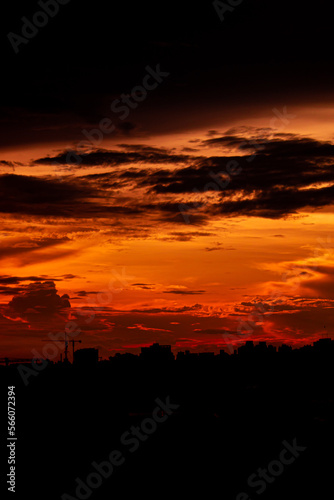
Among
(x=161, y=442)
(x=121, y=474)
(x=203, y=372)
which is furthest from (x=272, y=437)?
(x=203, y=372)

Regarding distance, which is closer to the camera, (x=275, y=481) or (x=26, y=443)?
(x=275, y=481)

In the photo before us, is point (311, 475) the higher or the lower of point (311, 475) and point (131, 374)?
the lower

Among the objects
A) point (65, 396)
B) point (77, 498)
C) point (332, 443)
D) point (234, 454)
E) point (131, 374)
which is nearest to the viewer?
point (77, 498)

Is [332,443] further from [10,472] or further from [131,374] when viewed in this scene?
[131,374]

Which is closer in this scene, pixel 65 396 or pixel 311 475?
pixel 311 475

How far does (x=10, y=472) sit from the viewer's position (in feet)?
174

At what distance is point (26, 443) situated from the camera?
67438 mm

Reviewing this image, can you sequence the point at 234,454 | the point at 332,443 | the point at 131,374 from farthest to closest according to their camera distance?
the point at 131,374, the point at 332,443, the point at 234,454

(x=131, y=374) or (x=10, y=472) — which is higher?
(x=131, y=374)

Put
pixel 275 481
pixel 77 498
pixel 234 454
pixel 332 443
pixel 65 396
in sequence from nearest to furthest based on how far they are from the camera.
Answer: pixel 77 498 → pixel 275 481 → pixel 234 454 → pixel 332 443 → pixel 65 396

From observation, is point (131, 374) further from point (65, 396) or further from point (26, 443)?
point (26, 443)

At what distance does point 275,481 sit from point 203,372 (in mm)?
61496

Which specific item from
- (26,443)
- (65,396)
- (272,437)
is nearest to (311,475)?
(272,437)

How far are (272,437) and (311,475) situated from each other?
511 inches
